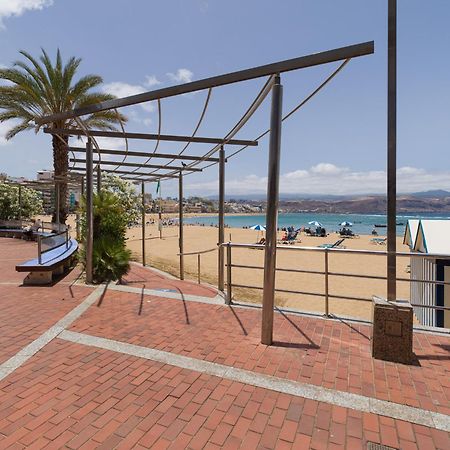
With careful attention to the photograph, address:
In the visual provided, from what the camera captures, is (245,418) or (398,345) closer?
(245,418)

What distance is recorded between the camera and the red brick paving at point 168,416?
2412mm

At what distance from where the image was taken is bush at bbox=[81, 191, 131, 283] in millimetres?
7543

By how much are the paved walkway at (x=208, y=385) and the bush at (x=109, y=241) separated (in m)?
2.42

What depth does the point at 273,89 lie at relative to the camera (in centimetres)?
395

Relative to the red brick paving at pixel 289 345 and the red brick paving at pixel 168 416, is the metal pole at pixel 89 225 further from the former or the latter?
the red brick paving at pixel 168 416

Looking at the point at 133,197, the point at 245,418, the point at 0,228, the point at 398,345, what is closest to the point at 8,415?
the point at 245,418

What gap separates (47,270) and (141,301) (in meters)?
2.75

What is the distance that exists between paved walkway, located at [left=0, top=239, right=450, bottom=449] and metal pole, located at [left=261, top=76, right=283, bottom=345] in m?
0.38

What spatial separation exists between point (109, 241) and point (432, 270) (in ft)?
25.6

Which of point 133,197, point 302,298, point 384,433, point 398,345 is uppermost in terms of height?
Result: point 133,197

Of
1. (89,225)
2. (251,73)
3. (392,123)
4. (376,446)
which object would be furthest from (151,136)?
(376,446)

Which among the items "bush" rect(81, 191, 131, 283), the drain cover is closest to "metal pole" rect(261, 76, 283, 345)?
the drain cover

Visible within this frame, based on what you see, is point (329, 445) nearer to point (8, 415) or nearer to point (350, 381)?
point (350, 381)

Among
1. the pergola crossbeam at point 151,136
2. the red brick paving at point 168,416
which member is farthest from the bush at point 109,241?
the red brick paving at point 168,416
